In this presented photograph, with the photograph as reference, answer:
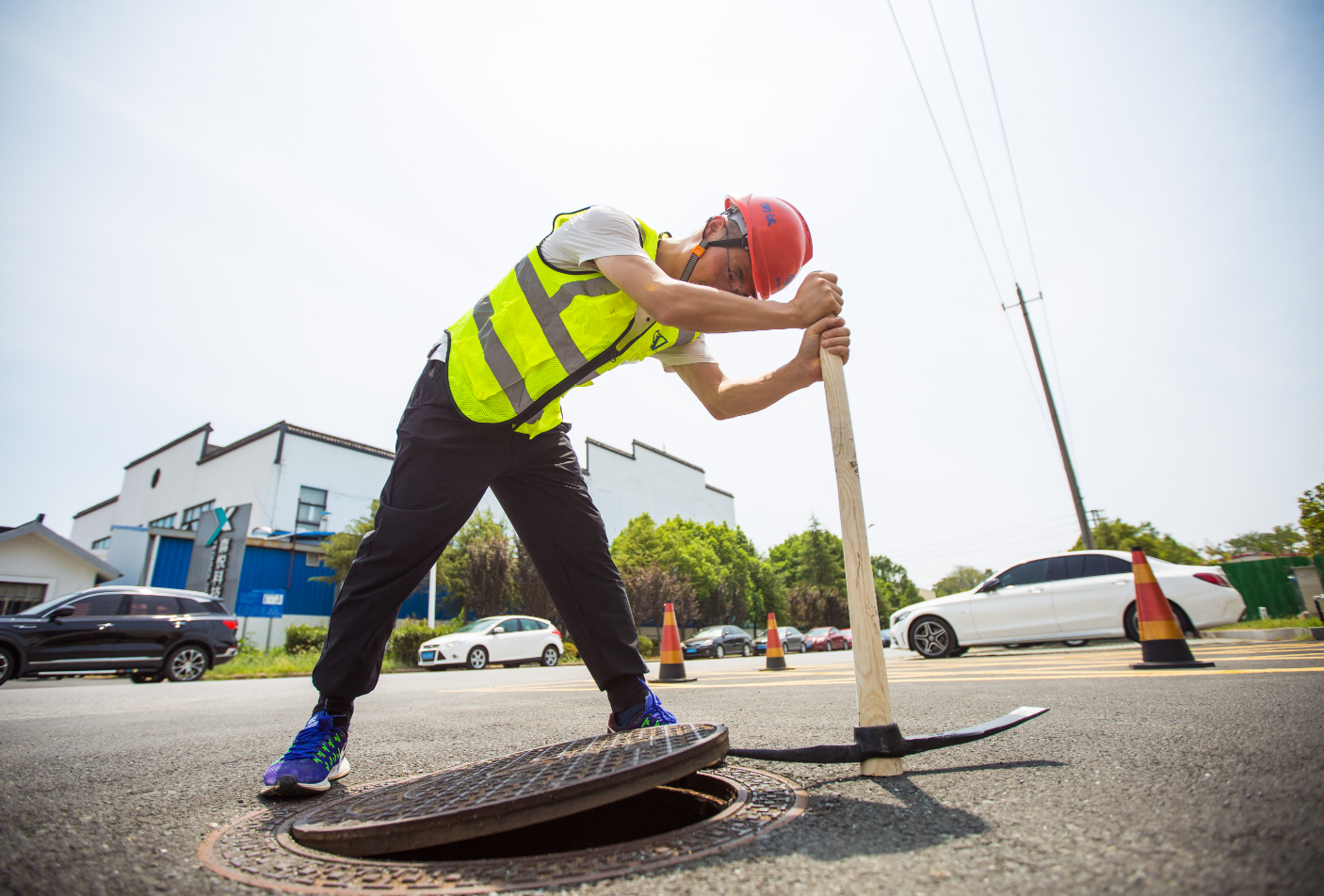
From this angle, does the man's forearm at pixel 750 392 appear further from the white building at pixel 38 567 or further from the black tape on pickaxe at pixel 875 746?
Answer: the white building at pixel 38 567

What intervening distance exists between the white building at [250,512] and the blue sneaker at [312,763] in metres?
18.8

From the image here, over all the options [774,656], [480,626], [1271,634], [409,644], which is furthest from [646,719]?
[409,644]

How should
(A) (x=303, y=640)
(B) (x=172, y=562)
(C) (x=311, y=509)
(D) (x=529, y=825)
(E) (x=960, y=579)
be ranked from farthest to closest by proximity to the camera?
(E) (x=960, y=579)
(C) (x=311, y=509)
(B) (x=172, y=562)
(A) (x=303, y=640)
(D) (x=529, y=825)

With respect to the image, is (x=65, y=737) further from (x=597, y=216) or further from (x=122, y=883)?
(x=597, y=216)

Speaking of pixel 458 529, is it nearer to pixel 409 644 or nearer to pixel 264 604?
pixel 409 644

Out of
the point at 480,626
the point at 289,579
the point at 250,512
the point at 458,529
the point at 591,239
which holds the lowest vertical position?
the point at 458,529

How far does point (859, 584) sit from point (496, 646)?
1512 cm

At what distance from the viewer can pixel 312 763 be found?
1.78m

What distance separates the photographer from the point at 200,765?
2.12m

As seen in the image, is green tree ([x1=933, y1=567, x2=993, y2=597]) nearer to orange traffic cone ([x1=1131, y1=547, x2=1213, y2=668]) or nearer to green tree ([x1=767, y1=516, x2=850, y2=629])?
green tree ([x1=767, y1=516, x2=850, y2=629])

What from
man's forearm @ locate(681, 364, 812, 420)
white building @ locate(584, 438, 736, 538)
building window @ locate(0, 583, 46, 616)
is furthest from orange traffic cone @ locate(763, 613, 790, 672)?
white building @ locate(584, 438, 736, 538)

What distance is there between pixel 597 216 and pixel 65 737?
10.5 feet

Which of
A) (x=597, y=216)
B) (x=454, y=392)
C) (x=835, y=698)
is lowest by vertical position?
(x=835, y=698)

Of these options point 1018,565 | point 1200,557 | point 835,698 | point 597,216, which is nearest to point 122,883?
point 597,216
